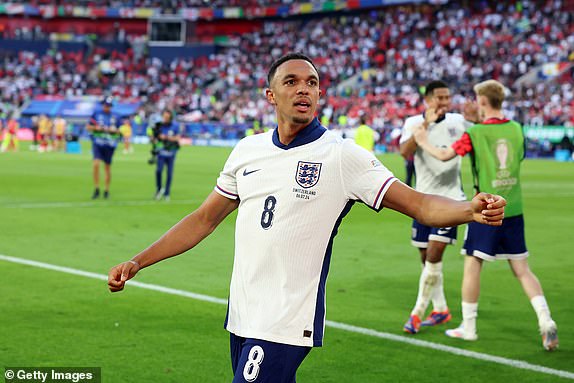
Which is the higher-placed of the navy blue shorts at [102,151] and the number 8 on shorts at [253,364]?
the number 8 on shorts at [253,364]

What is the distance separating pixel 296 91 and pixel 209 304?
5.65 m

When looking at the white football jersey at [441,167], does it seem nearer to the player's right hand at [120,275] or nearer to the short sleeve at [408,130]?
the short sleeve at [408,130]

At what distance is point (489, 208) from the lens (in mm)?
3939

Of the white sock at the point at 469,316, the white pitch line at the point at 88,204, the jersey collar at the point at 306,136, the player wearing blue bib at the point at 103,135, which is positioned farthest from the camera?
the player wearing blue bib at the point at 103,135

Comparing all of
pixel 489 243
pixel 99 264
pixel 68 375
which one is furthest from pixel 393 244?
pixel 68 375

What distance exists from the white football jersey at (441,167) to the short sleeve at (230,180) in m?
4.64

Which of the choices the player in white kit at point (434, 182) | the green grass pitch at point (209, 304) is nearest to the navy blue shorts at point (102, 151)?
the green grass pitch at point (209, 304)

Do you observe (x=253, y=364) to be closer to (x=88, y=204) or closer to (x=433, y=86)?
(x=433, y=86)

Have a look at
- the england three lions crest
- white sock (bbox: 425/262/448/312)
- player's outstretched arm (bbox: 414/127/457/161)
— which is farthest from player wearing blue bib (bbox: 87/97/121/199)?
the england three lions crest

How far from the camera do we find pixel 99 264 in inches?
483

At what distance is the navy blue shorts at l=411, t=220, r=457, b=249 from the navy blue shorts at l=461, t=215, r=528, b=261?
1.45ft

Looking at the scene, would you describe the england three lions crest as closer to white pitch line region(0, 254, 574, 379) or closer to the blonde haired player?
white pitch line region(0, 254, 574, 379)

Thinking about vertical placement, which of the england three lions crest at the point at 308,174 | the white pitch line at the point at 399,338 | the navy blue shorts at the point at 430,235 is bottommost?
the white pitch line at the point at 399,338

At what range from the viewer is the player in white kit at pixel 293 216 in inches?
170
